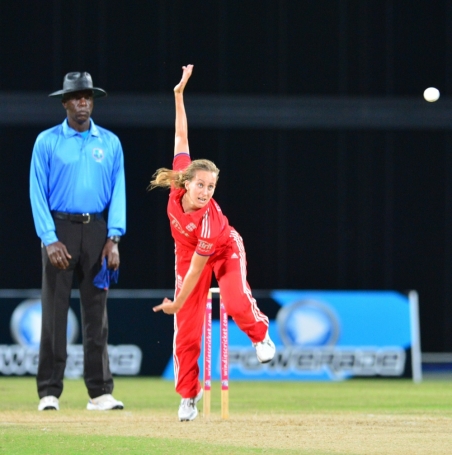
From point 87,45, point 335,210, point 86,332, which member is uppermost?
point 87,45

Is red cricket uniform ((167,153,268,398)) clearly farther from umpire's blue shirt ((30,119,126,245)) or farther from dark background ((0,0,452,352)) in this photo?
dark background ((0,0,452,352))

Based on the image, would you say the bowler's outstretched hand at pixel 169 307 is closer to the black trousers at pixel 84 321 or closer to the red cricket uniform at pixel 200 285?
the red cricket uniform at pixel 200 285

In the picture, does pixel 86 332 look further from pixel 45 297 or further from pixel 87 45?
pixel 87 45

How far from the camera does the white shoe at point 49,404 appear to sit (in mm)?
5997

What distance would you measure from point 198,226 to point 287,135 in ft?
21.0

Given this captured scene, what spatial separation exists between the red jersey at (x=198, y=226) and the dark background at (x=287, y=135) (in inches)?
226

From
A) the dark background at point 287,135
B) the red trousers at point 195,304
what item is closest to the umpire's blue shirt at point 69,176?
the red trousers at point 195,304

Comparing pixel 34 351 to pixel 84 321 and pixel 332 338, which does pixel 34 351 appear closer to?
pixel 332 338

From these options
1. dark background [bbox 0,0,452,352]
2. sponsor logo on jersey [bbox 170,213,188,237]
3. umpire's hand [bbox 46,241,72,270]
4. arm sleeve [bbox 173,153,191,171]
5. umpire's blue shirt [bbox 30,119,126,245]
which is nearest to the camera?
sponsor logo on jersey [bbox 170,213,188,237]

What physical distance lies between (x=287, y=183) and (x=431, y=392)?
4106mm

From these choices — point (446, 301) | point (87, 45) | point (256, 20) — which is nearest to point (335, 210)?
point (446, 301)

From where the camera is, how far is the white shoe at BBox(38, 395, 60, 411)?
600 centimetres

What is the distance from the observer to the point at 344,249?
11.4m

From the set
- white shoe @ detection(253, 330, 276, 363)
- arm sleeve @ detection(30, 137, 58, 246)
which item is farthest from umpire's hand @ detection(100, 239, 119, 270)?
white shoe @ detection(253, 330, 276, 363)
